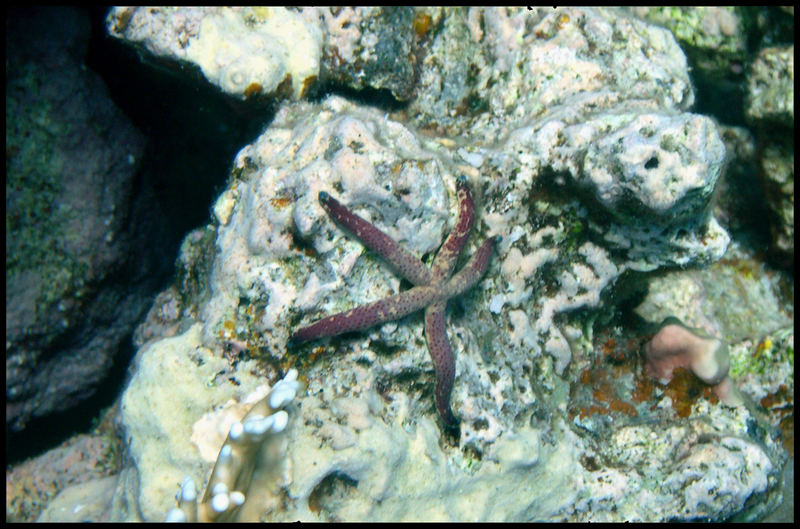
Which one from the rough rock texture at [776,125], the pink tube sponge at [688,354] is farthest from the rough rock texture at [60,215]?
the rough rock texture at [776,125]

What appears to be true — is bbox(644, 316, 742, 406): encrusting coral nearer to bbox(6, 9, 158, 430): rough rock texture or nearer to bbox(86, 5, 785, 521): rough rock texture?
bbox(86, 5, 785, 521): rough rock texture

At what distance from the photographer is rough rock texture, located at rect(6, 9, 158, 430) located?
344cm

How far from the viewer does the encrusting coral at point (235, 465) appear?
8.07 ft

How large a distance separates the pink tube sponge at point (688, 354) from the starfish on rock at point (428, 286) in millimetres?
1790

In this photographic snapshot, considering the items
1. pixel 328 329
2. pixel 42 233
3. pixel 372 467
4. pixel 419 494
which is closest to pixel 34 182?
pixel 42 233

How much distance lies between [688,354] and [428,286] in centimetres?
238

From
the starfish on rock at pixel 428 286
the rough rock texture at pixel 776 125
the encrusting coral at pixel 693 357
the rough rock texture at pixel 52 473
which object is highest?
the rough rock texture at pixel 776 125

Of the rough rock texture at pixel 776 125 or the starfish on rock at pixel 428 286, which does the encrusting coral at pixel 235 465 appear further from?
the rough rock texture at pixel 776 125

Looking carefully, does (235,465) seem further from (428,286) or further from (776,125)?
(776,125)

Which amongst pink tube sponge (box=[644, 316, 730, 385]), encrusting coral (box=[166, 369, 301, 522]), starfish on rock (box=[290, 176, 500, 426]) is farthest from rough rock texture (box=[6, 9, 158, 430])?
pink tube sponge (box=[644, 316, 730, 385])

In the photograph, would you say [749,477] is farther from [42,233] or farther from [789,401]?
[42,233]

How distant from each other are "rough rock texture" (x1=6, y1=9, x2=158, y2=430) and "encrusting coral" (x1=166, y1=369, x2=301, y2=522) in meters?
2.07

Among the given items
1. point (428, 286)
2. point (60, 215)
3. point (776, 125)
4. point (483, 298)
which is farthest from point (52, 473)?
point (776, 125)

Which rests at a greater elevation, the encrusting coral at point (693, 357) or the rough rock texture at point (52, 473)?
the encrusting coral at point (693, 357)
